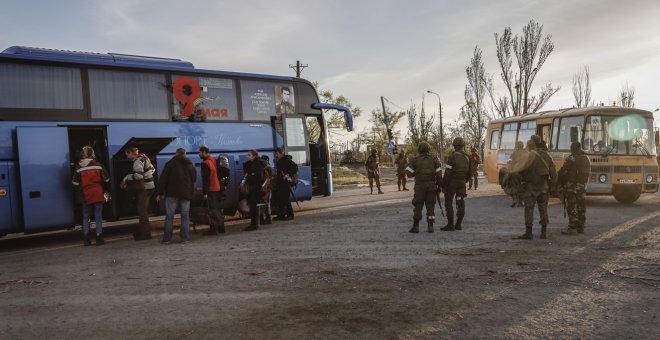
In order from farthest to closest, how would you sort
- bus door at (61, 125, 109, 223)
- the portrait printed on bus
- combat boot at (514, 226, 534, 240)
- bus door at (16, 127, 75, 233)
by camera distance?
1. the portrait printed on bus
2. bus door at (61, 125, 109, 223)
3. bus door at (16, 127, 75, 233)
4. combat boot at (514, 226, 534, 240)

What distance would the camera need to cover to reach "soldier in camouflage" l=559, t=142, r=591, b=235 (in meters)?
8.77

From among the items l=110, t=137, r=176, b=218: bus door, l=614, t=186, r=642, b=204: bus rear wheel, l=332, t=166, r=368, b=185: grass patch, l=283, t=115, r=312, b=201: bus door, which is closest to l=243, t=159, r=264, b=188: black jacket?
l=110, t=137, r=176, b=218: bus door

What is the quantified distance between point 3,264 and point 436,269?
6650 millimetres

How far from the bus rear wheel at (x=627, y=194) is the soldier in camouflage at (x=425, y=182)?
7.10 m

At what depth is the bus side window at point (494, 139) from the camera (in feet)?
57.4

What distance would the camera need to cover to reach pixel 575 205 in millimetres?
8844

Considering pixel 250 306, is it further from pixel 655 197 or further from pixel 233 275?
pixel 655 197

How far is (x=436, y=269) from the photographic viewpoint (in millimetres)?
6129

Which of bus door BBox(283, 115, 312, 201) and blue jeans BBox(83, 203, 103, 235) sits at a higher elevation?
bus door BBox(283, 115, 312, 201)

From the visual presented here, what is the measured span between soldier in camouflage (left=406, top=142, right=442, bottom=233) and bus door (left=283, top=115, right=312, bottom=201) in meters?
4.34

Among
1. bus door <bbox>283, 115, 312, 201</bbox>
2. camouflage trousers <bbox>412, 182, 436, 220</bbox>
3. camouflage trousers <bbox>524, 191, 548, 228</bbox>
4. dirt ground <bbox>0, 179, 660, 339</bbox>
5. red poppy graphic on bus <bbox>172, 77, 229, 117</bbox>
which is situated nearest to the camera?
dirt ground <bbox>0, 179, 660, 339</bbox>

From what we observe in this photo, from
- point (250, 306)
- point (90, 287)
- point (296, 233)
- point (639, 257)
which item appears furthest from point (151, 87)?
point (639, 257)

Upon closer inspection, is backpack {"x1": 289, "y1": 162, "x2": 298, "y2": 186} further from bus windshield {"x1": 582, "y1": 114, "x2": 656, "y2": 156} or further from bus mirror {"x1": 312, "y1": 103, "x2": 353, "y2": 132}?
bus windshield {"x1": 582, "y1": 114, "x2": 656, "y2": 156}

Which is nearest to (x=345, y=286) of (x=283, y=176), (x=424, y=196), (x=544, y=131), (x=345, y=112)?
(x=424, y=196)
